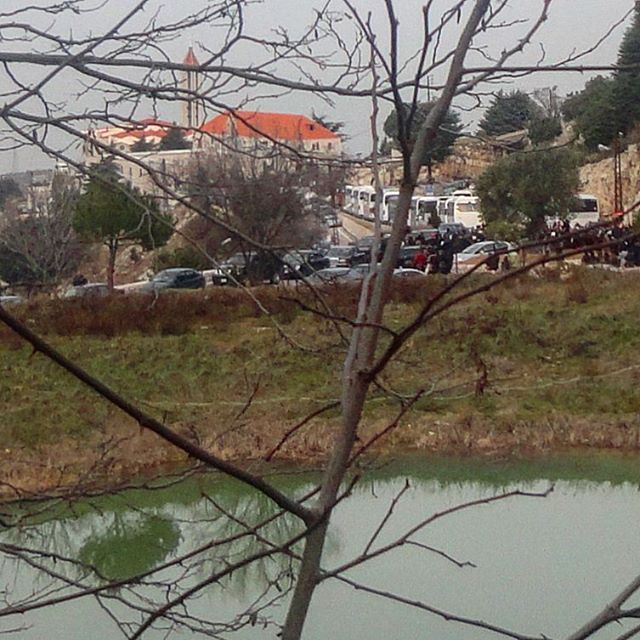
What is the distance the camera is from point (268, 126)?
154 centimetres

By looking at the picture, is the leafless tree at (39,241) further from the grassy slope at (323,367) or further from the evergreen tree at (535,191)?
the evergreen tree at (535,191)

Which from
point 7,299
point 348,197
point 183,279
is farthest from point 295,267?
point 183,279

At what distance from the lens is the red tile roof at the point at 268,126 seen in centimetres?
144

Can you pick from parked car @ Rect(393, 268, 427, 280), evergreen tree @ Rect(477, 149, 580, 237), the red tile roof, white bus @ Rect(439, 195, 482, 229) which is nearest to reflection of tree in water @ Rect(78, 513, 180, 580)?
the red tile roof

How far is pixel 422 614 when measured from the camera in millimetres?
3523

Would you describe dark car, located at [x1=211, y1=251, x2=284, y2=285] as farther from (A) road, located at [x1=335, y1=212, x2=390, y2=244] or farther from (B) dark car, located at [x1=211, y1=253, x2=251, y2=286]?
(A) road, located at [x1=335, y1=212, x2=390, y2=244]

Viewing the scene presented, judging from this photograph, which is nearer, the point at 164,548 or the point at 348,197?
the point at 348,197

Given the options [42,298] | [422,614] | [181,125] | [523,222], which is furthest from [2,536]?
[523,222]

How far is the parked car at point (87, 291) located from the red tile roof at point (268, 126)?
8.84 meters

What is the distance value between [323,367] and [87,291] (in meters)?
3.46

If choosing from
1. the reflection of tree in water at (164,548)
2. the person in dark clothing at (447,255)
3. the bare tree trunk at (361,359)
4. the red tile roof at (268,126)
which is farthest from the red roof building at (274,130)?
the person in dark clothing at (447,255)

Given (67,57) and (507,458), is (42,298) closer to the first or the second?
(507,458)

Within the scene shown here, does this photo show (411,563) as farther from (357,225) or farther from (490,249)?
(490,249)

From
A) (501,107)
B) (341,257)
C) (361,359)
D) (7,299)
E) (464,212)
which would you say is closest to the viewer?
(361,359)
